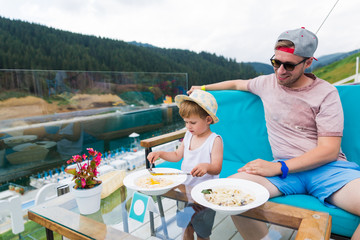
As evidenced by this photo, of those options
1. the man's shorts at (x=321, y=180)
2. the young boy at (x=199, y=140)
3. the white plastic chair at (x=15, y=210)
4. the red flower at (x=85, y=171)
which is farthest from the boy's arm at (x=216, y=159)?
the white plastic chair at (x=15, y=210)

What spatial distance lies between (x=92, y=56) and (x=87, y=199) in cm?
3113

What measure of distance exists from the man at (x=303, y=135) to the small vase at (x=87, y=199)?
0.63m

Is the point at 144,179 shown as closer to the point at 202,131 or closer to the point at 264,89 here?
the point at 202,131

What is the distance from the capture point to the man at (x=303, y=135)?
3.31 feet

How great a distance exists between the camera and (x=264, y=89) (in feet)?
4.62

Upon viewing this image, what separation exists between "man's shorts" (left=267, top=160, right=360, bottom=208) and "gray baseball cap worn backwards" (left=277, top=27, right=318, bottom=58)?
56 centimetres

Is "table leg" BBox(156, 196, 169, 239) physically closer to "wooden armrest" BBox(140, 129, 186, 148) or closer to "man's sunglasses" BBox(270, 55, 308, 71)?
"wooden armrest" BBox(140, 129, 186, 148)

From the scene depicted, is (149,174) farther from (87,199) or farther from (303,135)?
(303,135)

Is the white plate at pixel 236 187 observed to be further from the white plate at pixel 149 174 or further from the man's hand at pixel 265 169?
the man's hand at pixel 265 169

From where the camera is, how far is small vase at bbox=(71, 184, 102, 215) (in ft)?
2.82

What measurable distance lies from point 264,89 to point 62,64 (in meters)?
28.3

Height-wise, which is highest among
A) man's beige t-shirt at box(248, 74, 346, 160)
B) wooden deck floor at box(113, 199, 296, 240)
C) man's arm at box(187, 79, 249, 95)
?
man's arm at box(187, 79, 249, 95)

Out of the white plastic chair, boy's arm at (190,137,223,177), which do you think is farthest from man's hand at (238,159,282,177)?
the white plastic chair

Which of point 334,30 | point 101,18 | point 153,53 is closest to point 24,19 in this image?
point 153,53
